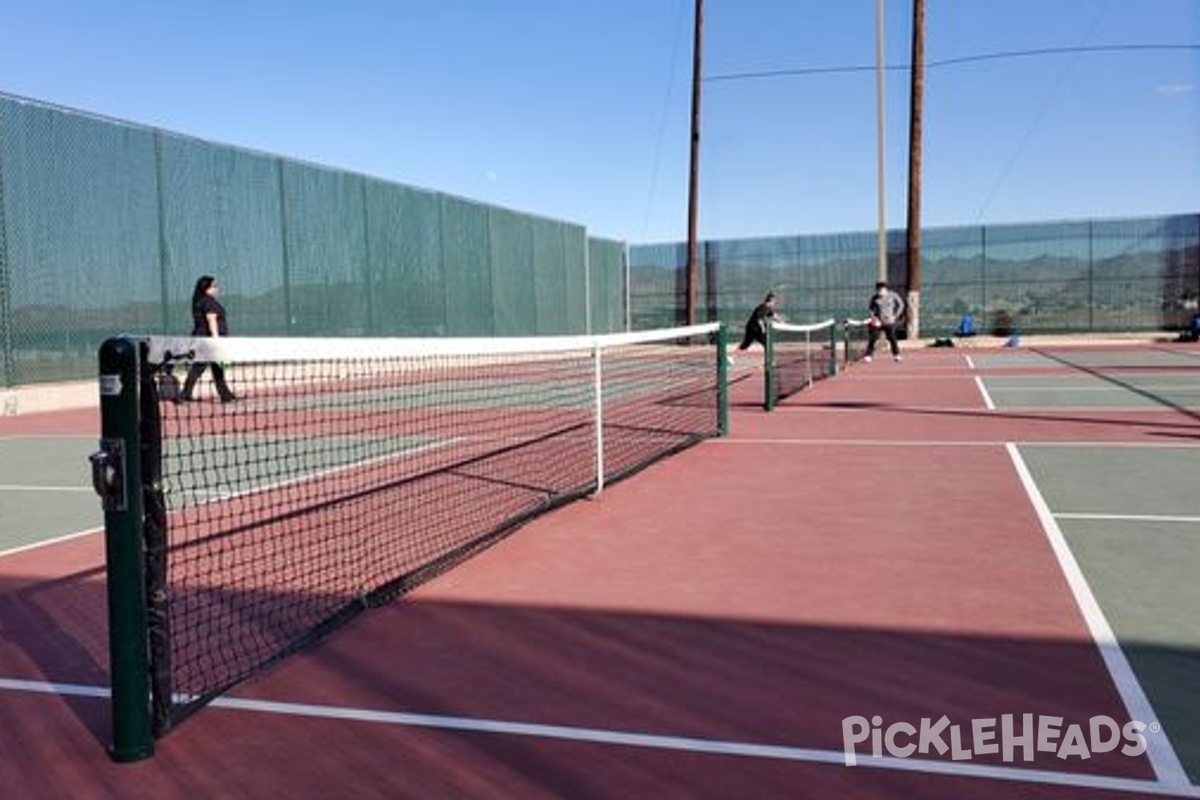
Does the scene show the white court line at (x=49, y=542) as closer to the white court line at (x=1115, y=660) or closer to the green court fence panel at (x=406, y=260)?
the white court line at (x=1115, y=660)

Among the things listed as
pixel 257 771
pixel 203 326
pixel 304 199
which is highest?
pixel 304 199

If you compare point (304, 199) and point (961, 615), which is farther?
point (304, 199)

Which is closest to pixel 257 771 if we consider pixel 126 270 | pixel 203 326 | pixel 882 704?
pixel 882 704

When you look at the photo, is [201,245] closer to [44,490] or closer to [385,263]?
[385,263]

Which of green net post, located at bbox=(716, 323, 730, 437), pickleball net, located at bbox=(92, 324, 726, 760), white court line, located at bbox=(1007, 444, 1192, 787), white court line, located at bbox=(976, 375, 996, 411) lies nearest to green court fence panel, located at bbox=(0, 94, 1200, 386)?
pickleball net, located at bbox=(92, 324, 726, 760)

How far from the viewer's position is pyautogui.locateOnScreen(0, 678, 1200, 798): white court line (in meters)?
3.49

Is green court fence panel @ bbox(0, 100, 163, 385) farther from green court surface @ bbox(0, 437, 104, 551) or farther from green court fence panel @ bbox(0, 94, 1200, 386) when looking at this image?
green court surface @ bbox(0, 437, 104, 551)

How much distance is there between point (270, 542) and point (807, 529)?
3291 millimetres

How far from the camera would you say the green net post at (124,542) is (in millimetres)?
3785

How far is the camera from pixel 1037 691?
4242 millimetres

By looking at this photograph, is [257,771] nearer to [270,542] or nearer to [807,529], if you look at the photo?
[270,542]

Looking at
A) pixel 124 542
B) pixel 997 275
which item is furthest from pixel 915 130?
pixel 124 542

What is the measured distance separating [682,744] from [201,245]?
19013 millimetres

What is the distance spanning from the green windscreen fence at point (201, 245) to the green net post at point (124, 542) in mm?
15094
